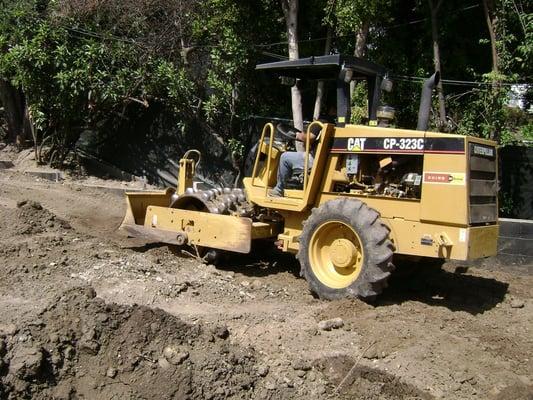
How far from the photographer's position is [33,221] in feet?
27.4

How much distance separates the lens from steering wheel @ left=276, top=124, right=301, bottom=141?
294 inches

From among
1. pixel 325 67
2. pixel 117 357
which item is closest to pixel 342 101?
pixel 325 67

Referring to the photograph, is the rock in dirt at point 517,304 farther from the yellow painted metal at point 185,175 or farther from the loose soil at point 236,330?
the yellow painted metal at point 185,175

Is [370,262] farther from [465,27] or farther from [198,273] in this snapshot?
[465,27]

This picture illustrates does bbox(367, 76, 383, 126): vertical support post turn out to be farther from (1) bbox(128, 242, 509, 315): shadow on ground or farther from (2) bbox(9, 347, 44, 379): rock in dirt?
(2) bbox(9, 347, 44, 379): rock in dirt

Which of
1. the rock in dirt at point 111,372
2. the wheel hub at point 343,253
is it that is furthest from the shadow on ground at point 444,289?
the rock in dirt at point 111,372

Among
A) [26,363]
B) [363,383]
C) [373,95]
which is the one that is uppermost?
[373,95]

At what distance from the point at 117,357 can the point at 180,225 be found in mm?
3311

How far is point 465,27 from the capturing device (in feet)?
38.3

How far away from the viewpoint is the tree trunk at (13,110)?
1445 cm

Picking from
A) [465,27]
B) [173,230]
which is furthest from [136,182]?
[465,27]

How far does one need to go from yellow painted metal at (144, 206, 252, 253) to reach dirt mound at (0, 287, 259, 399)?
2.13 m

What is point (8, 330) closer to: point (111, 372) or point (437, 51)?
point (111, 372)

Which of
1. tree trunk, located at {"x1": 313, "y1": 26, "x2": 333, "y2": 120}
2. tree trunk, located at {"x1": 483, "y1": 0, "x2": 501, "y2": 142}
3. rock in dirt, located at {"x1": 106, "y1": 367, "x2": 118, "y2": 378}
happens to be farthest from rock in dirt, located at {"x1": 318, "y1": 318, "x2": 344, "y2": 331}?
tree trunk, located at {"x1": 483, "y1": 0, "x2": 501, "y2": 142}
